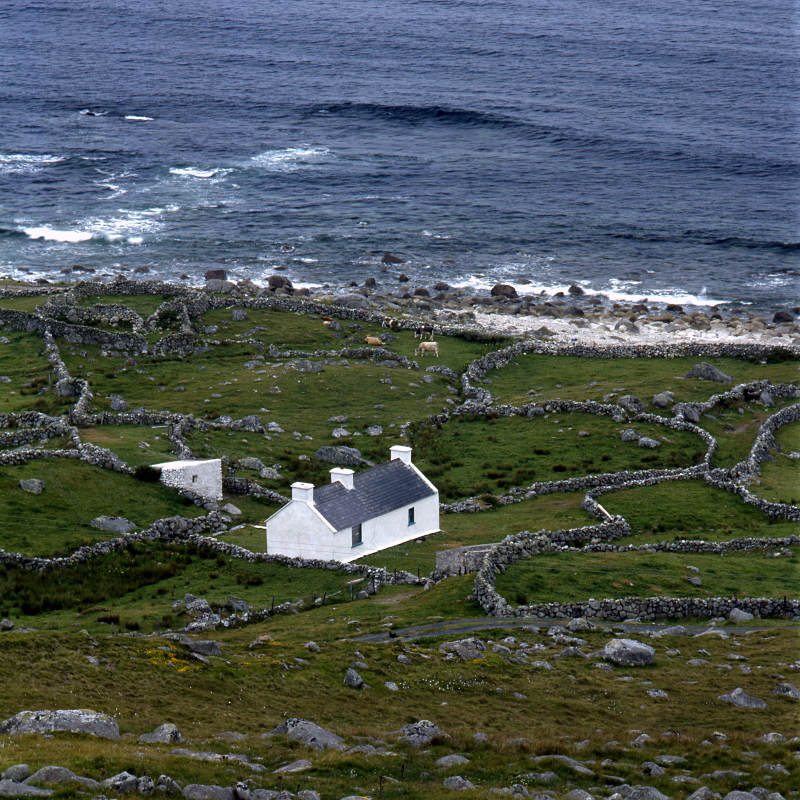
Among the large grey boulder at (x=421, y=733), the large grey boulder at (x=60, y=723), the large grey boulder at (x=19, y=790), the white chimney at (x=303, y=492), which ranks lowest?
the white chimney at (x=303, y=492)

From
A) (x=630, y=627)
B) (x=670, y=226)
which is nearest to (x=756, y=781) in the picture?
(x=630, y=627)

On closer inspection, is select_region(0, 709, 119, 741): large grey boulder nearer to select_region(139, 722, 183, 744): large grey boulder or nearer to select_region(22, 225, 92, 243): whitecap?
select_region(139, 722, 183, 744): large grey boulder

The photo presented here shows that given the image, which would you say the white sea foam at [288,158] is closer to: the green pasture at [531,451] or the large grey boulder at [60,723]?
the green pasture at [531,451]

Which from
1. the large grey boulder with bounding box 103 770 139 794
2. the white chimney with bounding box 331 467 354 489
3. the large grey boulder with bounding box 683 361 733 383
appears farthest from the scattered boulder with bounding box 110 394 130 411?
the large grey boulder with bounding box 103 770 139 794

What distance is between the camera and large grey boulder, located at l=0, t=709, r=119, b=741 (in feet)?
86.1

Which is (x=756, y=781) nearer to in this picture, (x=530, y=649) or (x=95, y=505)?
(x=530, y=649)

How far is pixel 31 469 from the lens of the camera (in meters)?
52.9

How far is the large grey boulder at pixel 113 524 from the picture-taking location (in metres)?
49.4

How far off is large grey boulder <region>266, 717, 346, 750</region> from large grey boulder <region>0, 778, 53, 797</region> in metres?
6.97

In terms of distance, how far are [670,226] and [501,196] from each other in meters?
23.0

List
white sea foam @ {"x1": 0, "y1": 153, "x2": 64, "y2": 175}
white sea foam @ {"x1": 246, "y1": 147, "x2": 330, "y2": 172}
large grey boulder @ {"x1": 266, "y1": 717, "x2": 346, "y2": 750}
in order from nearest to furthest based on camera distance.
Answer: large grey boulder @ {"x1": 266, "y1": 717, "x2": 346, "y2": 750}
white sea foam @ {"x1": 0, "y1": 153, "x2": 64, "y2": 175}
white sea foam @ {"x1": 246, "y1": 147, "x2": 330, "y2": 172}

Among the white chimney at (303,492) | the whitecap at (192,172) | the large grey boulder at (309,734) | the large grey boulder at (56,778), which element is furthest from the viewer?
the whitecap at (192,172)

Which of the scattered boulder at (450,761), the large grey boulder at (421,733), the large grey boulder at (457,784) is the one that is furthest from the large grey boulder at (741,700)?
the large grey boulder at (457,784)

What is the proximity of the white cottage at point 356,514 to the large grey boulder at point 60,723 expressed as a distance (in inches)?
832
